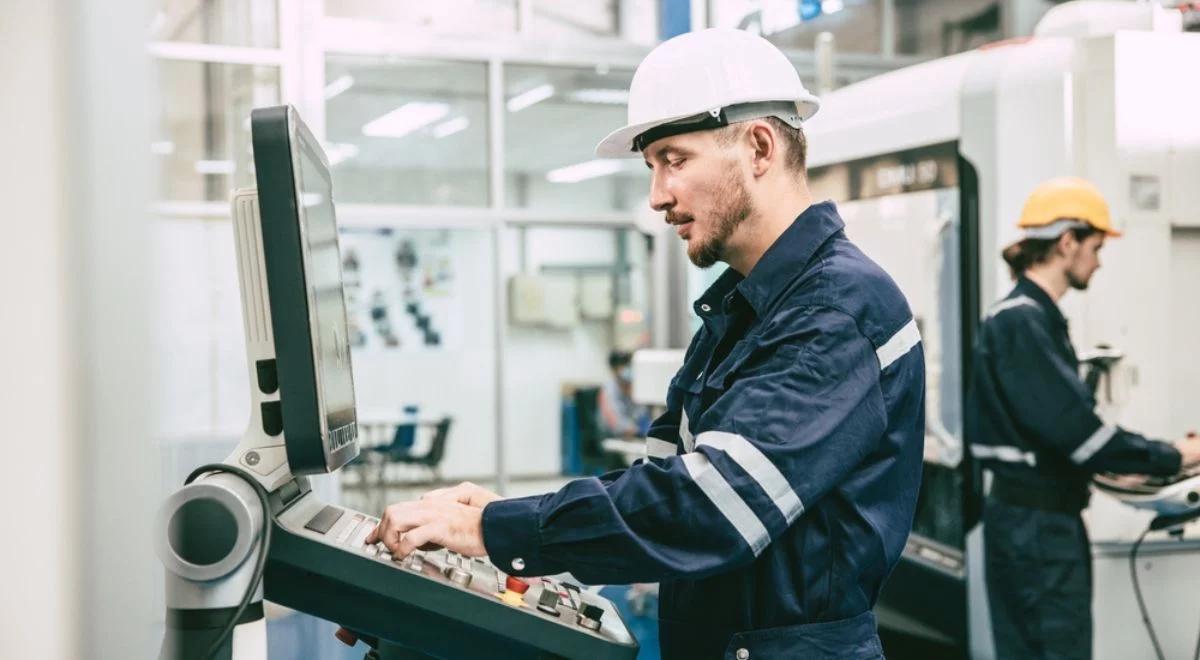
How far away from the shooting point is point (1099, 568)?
3.93 meters

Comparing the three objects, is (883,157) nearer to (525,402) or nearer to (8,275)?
(8,275)

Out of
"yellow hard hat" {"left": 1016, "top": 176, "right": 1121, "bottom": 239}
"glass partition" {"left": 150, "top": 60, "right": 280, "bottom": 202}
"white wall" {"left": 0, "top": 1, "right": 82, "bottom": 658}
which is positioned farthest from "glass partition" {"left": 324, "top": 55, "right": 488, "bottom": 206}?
"white wall" {"left": 0, "top": 1, "right": 82, "bottom": 658}

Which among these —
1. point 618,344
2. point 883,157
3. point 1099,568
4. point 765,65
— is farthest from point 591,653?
point 618,344

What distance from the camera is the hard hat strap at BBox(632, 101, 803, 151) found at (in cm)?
157

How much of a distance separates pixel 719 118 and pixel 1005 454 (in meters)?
2.44

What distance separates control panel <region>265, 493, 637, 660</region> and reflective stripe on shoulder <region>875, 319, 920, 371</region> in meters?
0.45

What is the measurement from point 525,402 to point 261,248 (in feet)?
28.9

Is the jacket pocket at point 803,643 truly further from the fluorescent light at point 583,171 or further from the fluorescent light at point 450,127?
the fluorescent light at point 583,171

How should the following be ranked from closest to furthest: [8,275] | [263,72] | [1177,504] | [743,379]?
[8,275] → [743,379] → [1177,504] → [263,72]

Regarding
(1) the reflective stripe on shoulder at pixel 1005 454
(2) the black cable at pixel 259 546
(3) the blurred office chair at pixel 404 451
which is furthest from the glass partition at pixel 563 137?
(2) the black cable at pixel 259 546

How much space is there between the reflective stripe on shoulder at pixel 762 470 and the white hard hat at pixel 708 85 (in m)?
0.42

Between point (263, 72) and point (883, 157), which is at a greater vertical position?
point (263, 72)

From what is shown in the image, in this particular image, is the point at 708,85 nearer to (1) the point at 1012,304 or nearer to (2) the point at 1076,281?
(1) the point at 1012,304

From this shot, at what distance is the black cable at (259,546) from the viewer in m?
1.26
